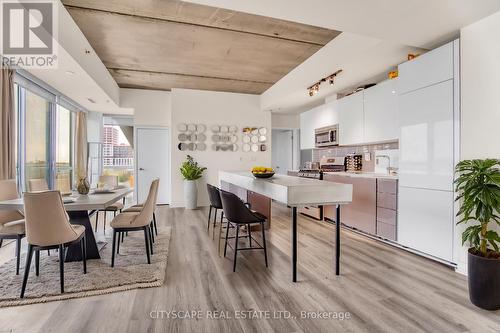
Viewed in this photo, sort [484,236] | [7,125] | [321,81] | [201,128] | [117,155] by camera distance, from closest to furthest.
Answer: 1. [484,236]
2. [7,125]
3. [321,81]
4. [201,128]
5. [117,155]

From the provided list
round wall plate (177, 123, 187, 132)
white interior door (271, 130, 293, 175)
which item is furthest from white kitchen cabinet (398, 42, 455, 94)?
white interior door (271, 130, 293, 175)

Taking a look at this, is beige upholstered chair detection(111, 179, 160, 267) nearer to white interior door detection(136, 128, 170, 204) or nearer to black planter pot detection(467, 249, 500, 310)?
black planter pot detection(467, 249, 500, 310)

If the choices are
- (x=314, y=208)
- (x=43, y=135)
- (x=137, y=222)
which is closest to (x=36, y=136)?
(x=43, y=135)

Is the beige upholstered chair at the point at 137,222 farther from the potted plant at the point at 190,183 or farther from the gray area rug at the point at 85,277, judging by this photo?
the potted plant at the point at 190,183

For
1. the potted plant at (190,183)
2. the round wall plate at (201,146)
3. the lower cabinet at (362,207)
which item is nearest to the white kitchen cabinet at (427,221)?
the lower cabinet at (362,207)

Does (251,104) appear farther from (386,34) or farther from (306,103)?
(386,34)

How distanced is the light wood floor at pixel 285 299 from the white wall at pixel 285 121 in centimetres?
518

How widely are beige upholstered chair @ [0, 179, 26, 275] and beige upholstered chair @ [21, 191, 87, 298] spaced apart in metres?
0.50

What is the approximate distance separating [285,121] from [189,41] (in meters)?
4.53

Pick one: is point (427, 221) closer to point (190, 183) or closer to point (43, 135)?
point (190, 183)

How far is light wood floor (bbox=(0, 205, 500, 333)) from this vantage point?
1.81 m

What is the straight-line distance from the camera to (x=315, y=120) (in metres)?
5.86

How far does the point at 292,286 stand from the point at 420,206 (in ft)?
6.01

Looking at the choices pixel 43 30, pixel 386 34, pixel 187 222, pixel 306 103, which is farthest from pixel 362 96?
pixel 43 30
